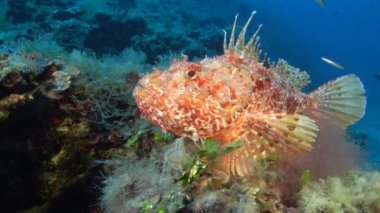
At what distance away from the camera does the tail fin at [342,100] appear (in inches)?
181

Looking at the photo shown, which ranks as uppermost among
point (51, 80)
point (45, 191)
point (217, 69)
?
point (217, 69)

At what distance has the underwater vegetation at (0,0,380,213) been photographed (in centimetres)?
351

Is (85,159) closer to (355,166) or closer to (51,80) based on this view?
(51,80)

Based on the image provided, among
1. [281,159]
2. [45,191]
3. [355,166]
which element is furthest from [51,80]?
[355,166]

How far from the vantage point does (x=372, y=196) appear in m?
3.52

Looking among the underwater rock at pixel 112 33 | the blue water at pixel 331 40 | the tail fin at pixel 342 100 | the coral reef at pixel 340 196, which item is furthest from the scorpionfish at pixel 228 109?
the blue water at pixel 331 40

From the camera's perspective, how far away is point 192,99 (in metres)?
3.63

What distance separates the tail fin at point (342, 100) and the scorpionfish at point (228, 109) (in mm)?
965

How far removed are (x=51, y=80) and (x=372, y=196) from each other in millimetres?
4147

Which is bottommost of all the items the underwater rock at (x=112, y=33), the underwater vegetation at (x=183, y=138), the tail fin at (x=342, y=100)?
the underwater rock at (x=112, y=33)

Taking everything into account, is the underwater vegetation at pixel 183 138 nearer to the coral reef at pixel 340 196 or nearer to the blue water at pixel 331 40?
the coral reef at pixel 340 196

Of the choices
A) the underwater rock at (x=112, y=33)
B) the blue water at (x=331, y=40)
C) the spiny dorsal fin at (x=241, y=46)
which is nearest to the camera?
the spiny dorsal fin at (x=241, y=46)

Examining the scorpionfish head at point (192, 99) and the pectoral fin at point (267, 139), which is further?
the scorpionfish head at point (192, 99)

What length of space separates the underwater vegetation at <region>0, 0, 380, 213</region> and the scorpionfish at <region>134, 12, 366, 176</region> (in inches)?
0.5
